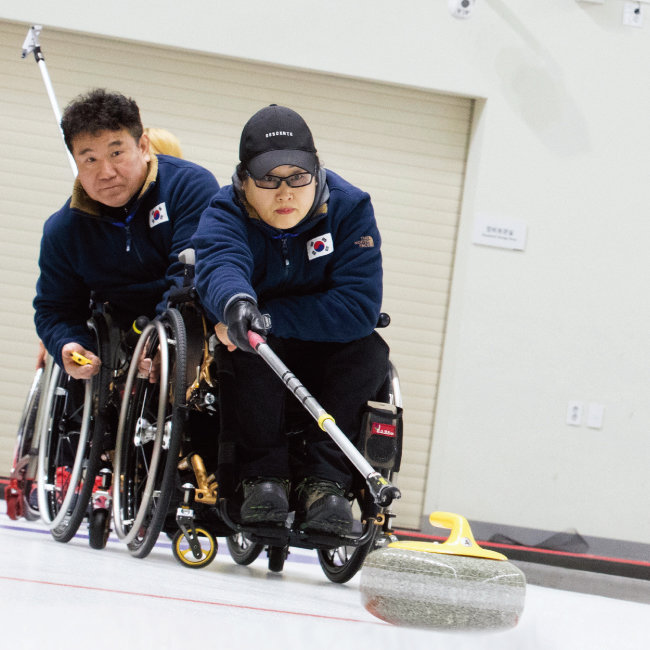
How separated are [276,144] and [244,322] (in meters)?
0.39

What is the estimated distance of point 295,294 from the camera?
206 cm

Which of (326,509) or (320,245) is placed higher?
(320,245)

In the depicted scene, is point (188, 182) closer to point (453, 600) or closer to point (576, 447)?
point (453, 600)

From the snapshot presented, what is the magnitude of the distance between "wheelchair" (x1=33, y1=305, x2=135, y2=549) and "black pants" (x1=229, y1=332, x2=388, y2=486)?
51 centimetres

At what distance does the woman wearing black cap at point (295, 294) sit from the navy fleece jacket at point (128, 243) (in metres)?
0.37

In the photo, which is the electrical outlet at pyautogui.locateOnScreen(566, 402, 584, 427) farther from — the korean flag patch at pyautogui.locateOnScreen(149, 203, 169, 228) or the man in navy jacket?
the korean flag patch at pyautogui.locateOnScreen(149, 203, 169, 228)

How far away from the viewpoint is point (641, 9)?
515 centimetres

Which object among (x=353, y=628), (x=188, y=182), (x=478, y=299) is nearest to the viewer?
(x=353, y=628)

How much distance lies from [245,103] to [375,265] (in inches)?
132

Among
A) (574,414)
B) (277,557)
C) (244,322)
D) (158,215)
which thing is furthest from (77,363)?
(574,414)

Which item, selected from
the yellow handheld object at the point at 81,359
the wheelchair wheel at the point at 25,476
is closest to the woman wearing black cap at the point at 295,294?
the yellow handheld object at the point at 81,359

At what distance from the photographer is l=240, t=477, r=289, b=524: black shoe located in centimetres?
185

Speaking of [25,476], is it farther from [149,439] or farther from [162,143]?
[162,143]

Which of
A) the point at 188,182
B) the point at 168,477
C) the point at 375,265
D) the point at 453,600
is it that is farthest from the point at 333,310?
the point at 453,600
